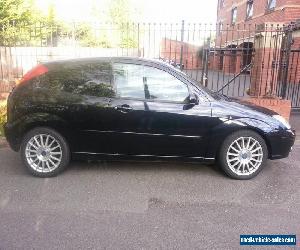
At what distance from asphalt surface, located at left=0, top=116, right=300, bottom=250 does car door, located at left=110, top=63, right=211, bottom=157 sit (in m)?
0.50

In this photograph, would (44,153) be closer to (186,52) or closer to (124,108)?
(124,108)

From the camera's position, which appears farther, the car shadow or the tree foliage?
the tree foliage

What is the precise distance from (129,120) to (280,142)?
2.16m

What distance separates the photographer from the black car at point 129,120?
4742mm

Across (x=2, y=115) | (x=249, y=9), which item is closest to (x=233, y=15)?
(x=249, y=9)

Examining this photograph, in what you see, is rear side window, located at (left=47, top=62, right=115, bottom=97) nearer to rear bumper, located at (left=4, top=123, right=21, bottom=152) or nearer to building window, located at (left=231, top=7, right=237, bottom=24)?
rear bumper, located at (left=4, top=123, right=21, bottom=152)

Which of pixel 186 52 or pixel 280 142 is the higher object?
pixel 186 52

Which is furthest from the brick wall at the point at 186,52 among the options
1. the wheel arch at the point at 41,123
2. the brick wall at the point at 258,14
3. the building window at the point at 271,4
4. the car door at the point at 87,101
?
the building window at the point at 271,4

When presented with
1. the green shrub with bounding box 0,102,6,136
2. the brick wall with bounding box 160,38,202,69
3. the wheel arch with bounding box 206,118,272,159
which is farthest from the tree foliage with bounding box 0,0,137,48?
the wheel arch with bounding box 206,118,272,159

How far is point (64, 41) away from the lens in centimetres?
1337

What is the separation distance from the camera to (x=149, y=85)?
4.77 meters

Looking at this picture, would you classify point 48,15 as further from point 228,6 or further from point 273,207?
point 228,6

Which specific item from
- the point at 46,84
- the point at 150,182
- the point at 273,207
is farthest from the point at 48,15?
the point at 273,207

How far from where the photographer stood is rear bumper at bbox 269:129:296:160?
16.0 feet
